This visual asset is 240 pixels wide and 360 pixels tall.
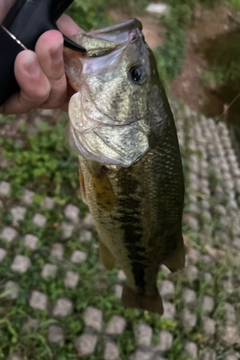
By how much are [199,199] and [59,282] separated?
1.72 meters

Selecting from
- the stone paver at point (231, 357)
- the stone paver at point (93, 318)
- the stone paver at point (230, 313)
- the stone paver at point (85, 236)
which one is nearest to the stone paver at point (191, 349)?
the stone paver at point (231, 357)

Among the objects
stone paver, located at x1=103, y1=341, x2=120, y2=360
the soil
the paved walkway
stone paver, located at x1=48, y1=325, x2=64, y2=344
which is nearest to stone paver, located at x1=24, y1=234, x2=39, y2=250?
the paved walkway

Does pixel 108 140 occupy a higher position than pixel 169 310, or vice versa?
pixel 108 140

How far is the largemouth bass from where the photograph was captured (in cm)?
143

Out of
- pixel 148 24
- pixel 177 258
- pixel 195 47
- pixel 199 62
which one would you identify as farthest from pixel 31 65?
pixel 195 47

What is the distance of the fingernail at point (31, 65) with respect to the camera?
4.04ft

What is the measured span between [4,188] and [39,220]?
0.34 metres

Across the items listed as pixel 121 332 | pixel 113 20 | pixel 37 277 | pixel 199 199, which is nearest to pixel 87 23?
pixel 113 20

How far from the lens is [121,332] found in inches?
112

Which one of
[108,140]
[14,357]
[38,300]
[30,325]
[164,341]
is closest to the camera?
[108,140]

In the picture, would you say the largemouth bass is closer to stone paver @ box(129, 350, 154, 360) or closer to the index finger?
the index finger

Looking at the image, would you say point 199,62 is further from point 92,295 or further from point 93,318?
point 93,318

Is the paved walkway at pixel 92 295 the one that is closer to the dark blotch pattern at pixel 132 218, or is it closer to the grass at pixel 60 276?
the grass at pixel 60 276

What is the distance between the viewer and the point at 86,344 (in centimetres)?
269
